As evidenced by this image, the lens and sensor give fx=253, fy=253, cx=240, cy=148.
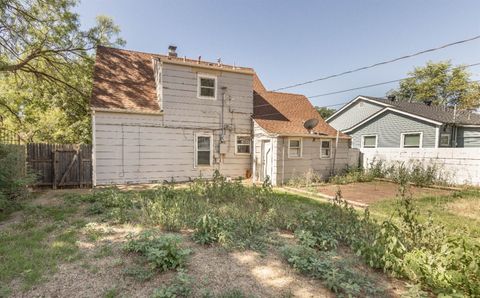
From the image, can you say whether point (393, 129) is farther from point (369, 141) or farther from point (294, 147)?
point (294, 147)

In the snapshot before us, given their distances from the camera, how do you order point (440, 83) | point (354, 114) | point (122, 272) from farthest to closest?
point (440, 83), point (354, 114), point (122, 272)

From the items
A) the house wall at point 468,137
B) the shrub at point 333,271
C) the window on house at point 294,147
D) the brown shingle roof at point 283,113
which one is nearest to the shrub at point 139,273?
the shrub at point 333,271

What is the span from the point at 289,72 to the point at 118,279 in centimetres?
1742

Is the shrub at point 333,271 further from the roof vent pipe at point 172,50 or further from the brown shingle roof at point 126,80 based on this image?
the roof vent pipe at point 172,50

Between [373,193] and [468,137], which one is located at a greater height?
[468,137]

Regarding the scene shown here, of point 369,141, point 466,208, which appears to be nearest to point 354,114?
point 369,141

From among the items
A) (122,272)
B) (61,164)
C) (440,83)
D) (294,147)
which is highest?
(440,83)

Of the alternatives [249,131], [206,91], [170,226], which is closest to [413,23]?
[249,131]

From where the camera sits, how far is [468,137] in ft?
54.5

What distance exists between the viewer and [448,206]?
786cm

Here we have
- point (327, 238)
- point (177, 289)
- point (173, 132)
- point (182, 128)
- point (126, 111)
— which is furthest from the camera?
point (182, 128)

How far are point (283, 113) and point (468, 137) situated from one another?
12724 millimetres

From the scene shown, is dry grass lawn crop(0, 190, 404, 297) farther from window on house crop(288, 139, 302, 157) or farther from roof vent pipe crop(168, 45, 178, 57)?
roof vent pipe crop(168, 45, 178, 57)

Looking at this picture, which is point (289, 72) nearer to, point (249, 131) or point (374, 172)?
point (249, 131)
